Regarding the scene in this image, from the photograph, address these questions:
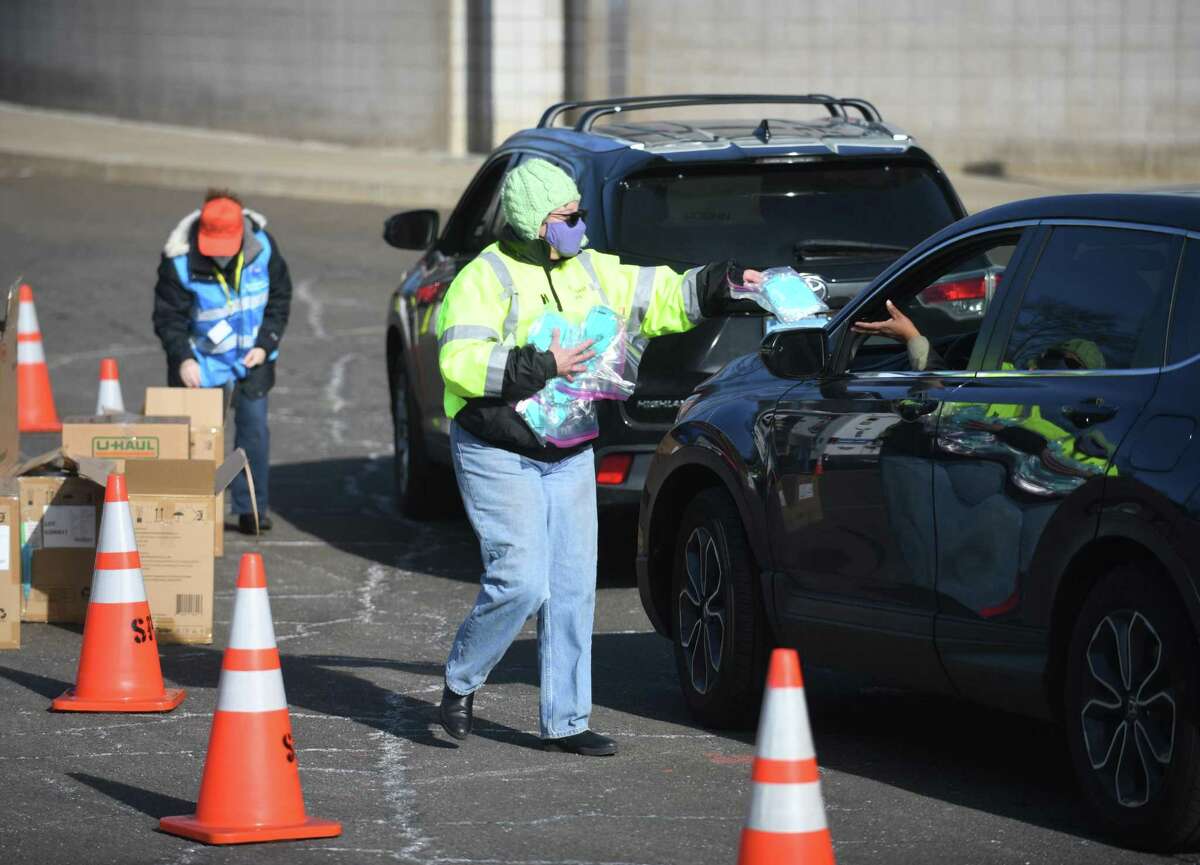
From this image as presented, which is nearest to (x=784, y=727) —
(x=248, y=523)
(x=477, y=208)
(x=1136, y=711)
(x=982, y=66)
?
(x=1136, y=711)

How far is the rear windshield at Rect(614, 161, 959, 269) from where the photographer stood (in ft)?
29.4

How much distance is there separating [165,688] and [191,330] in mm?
3360

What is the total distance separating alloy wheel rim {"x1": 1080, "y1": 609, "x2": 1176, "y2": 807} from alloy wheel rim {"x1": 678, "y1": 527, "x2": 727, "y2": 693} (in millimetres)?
1649

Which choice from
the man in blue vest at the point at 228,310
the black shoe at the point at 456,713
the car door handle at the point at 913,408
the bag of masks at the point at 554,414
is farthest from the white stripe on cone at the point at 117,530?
the man in blue vest at the point at 228,310

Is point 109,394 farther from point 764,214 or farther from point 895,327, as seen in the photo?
point 895,327

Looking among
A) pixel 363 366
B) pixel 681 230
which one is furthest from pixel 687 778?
pixel 363 366

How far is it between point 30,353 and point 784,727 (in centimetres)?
1014

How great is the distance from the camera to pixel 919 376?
6.48m

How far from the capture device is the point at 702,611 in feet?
24.2

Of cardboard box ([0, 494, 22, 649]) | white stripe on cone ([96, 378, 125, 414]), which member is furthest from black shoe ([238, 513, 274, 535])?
cardboard box ([0, 494, 22, 649])

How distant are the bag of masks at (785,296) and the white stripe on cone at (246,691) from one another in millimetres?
1859

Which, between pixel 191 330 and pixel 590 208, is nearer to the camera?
pixel 590 208

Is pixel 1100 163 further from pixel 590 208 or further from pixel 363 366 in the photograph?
pixel 590 208

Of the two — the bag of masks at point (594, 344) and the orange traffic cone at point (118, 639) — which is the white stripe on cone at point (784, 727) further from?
the orange traffic cone at point (118, 639)
